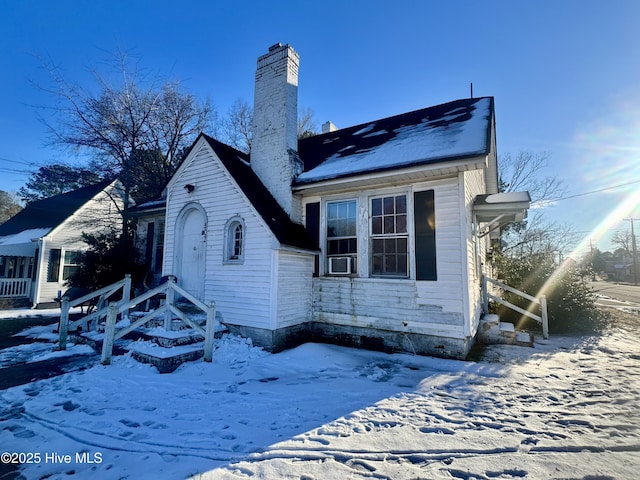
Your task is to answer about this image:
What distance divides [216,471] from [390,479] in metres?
1.61

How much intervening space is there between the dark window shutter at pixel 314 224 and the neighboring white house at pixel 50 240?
1272cm

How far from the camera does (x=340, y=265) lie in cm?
785

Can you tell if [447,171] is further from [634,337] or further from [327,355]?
[634,337]

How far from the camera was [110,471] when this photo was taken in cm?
274

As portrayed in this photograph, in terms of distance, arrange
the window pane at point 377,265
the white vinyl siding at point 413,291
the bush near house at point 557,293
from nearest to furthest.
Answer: the white vinyl siding at point 413,291
the window pane at point 377,265
the bush near house at point 557,293

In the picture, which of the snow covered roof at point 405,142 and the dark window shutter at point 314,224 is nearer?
the snow covered roof at point 405,142

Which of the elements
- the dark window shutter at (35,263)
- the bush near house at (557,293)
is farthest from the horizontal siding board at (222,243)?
the dark window shutter at (35,263)

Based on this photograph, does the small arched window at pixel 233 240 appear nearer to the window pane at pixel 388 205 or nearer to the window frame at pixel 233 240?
the window frame at pixel 233 240

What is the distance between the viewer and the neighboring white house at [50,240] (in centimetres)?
1476

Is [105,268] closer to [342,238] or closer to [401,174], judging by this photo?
[342,238]

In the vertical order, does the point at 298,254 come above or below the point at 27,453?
above

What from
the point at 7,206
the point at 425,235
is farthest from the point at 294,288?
the point at 7,206

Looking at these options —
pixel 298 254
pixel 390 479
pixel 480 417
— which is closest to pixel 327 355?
pixel 298 254

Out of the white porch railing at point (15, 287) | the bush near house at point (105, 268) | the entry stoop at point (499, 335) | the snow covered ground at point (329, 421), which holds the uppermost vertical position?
the bush near house at point (105, 268)
